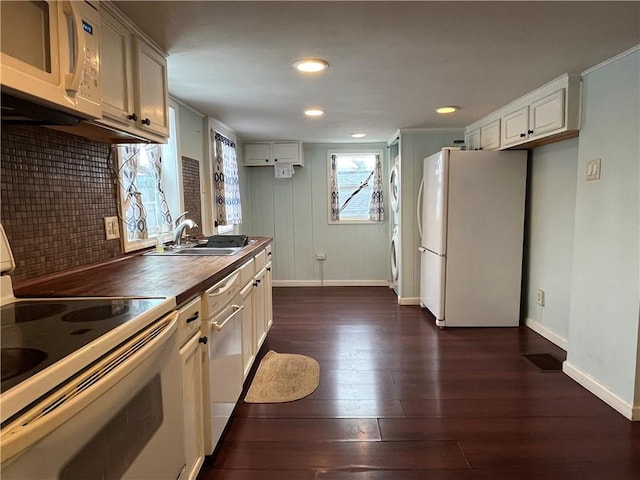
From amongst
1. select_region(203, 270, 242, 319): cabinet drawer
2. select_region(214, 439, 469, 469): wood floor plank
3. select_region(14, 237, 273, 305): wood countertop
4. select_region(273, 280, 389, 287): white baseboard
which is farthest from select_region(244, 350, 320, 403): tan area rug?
select_region(273, 280, 389, 287): white baseboard

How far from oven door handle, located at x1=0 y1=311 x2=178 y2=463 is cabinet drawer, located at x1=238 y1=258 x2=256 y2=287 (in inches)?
46.3

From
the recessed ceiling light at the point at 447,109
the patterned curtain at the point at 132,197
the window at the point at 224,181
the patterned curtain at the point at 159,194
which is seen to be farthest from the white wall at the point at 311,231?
the patterned curtain at the point at 132,197

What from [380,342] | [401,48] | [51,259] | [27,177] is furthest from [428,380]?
[27,177]

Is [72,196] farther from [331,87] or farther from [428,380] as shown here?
[428,380]

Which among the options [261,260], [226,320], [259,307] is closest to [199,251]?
[261,260]

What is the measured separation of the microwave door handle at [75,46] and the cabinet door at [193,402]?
3.16 feet

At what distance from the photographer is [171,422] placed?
127 centimetres

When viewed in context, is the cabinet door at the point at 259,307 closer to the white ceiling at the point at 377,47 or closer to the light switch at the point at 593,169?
the white ceiling at the point at 377,47

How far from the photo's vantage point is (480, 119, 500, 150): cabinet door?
3.66 m

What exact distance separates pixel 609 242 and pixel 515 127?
1.39 metres

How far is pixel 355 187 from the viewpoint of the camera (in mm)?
5730

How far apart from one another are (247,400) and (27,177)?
174 cm

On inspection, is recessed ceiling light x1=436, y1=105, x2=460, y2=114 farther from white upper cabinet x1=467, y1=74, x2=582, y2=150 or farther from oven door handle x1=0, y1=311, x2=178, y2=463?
oven door handle x1=0, y1=311, x2=178, y2=463

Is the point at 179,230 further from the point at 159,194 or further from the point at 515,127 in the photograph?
the point at 515,127
